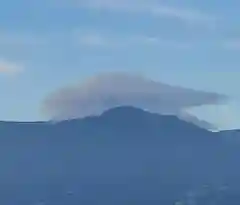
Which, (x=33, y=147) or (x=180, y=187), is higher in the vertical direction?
(x=33, y=147)

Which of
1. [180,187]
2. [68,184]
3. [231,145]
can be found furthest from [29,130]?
[231,145]

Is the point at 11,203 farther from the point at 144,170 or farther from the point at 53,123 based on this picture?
the point at 144,170

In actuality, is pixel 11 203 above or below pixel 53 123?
below

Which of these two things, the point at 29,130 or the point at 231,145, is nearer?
the point at 29,130

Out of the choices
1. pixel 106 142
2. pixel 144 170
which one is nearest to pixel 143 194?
pixel 144 170

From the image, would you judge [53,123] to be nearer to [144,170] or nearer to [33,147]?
[33,147]
